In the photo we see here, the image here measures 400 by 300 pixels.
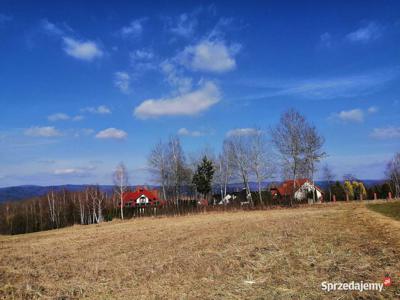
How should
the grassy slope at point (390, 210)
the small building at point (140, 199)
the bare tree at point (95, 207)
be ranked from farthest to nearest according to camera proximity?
1. the small building at point (140, 199)
2. the bare tree at point (95, 207)
3. the grassy slope at point (390, 210)

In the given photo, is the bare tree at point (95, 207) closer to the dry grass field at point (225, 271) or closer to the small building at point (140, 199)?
the small building at point (140, 199)

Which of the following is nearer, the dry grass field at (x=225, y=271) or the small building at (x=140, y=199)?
the dry grass field at (x=225, y=271)

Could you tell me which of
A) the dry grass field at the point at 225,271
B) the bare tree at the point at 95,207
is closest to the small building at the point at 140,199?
the bare tree at the point at 95,207

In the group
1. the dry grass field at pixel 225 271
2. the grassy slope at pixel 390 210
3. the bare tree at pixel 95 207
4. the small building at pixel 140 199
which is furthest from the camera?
the small building at pixel 140 199

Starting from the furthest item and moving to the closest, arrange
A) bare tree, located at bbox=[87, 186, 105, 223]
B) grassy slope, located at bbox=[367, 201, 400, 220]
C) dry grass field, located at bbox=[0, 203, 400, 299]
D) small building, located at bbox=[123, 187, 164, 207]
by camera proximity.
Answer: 1. small building, located at bbox=[123, 187, 164, 207]
2. bare tree, located at bbox=[87, 186, 105, 223]
3. grassy slope, located at bbox=[367, 201, 400, 220]
4. dry grass field, located at bbox=[0, 203, 400, 299]

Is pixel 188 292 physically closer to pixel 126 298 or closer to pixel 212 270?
pixel 126 298

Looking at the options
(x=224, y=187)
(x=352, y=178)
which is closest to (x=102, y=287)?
(x=224, y=187)

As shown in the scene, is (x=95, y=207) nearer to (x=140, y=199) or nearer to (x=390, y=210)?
(x=140, y=199)

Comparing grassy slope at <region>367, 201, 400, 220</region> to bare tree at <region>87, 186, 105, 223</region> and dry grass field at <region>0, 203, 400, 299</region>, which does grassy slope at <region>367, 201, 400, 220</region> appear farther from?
bare tree at <region>87, 186, 105, 223</region>

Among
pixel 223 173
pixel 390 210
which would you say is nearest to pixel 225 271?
pixel 390 210

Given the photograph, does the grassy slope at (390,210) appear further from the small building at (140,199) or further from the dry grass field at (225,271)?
the small building at (140,199)

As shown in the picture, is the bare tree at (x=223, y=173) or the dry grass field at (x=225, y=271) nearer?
the dry grass field at (x=225, y=271)

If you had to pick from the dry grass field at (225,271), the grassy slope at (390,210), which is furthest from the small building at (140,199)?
the dry grass field at (225,271)

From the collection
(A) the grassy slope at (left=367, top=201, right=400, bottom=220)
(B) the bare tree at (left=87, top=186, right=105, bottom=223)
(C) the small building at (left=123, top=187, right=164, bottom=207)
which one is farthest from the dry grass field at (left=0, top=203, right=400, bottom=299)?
(C) the small building at (left=123, top=187, right=164, bottom=207)
